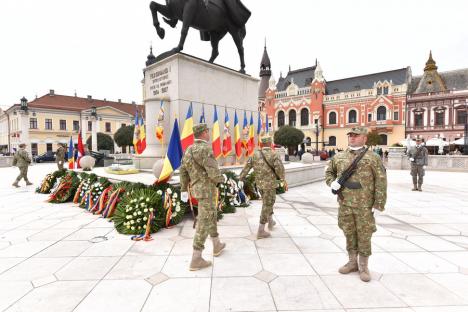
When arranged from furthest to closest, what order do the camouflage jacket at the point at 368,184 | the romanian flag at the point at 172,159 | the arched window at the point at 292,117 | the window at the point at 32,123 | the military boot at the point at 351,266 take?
the arched window at the point at 292,117 < the window at the point at 32,123 < the romanian flag at the point at 172,159 < the military boot at the point at 351,266 < the camouflage jacket at the point at 368,184

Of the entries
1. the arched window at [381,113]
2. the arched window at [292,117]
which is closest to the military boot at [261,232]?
the arched window at [381,113]

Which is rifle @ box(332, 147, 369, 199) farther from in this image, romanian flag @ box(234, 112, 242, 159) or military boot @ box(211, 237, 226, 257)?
romanian flag @ box(234, 112, 242, 159)

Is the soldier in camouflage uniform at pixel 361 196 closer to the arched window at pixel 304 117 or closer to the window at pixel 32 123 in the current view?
the arched window at pixel 304 117

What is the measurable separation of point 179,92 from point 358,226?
20.4 feet

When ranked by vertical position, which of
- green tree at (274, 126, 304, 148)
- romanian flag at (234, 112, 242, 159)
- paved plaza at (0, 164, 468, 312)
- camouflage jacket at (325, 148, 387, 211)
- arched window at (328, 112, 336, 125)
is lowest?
paved plaza at (0, 164, 468, 312)

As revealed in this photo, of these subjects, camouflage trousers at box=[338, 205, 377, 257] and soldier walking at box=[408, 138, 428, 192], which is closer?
camouflage trousers at box=[338, 205, 377, 257]

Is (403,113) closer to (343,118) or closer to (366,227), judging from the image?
(343,118)

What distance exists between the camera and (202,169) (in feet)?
11.6

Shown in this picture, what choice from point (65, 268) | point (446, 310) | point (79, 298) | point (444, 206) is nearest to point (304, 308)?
point (446, 310)

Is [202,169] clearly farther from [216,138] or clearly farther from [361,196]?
[216,138]

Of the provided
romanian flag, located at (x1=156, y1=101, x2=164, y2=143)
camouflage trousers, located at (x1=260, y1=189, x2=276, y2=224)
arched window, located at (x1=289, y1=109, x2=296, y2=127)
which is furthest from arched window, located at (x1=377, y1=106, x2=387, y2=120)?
camouflage trousers, located at (x1=260, y1=189, x2=276, y2=224)

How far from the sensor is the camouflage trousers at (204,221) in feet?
11.0

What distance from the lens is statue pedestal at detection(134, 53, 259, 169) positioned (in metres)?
7.48

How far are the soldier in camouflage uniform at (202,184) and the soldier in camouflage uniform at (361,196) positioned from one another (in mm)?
1681
